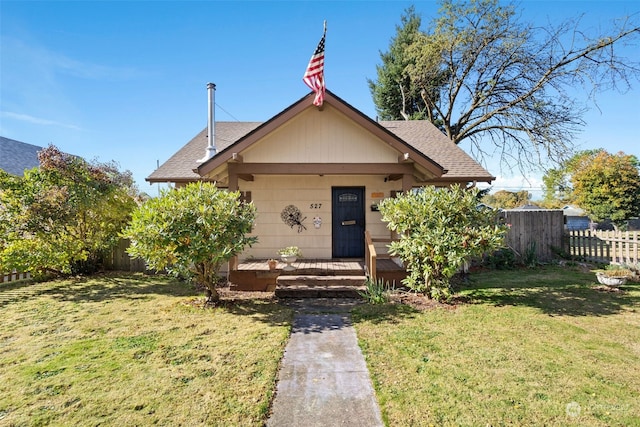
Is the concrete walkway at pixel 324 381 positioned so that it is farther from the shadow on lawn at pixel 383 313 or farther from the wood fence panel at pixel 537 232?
the wood fence panel at pixel 537 232

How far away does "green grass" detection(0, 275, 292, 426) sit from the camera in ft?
9.42

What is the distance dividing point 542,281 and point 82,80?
18320 mm

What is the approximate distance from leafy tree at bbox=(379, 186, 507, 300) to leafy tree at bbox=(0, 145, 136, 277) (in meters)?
8.34

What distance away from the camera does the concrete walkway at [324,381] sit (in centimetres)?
278

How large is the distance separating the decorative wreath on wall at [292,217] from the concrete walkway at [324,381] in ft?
14.6

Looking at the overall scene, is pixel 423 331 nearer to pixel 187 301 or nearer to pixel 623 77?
pixel 187 301

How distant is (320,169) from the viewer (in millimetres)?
7688

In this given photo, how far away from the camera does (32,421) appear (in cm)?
275

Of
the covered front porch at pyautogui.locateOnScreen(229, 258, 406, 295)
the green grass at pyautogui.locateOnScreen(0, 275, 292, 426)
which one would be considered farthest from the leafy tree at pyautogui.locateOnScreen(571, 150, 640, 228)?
the green grass at pyautogui.locateOnScreen(0, 275, 292, 426)

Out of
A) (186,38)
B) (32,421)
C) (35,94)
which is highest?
(186,38)

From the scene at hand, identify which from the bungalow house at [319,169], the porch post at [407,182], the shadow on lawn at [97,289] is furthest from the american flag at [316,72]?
the shadow on lawn at [97,289]

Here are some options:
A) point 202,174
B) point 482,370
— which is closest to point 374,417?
point 482,370

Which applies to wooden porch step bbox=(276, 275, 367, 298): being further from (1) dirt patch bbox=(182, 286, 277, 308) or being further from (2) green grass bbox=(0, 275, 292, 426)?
(2) green grass bbox=(0, 275, 292, 426)

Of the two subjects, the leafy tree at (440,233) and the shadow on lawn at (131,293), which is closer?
the leafy tree at (440,233)
